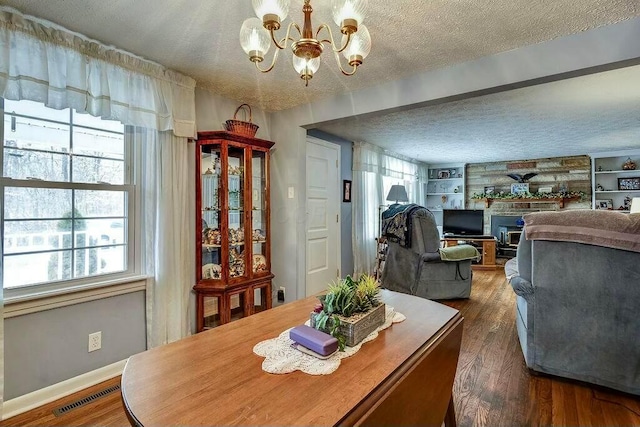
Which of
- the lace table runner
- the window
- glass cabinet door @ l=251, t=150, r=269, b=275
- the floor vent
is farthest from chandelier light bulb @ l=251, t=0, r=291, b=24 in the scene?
the floor vent

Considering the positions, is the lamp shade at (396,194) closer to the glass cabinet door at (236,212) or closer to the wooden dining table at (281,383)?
the glass cabinet door at (236,212)

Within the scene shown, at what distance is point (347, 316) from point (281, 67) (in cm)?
192

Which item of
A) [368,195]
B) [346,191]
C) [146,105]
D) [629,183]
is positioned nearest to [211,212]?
[146,105]

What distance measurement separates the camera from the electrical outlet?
2125 mm

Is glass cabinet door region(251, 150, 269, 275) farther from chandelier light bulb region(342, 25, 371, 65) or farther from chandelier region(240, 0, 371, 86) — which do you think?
chandelier light bulb region(342, 25, 371, 65)

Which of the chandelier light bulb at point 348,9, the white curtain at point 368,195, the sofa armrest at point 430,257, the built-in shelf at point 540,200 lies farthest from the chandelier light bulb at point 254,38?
the built-in shelf at point 540,200

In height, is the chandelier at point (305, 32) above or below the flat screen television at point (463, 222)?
above

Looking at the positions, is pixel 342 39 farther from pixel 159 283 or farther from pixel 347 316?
pixel 159 283

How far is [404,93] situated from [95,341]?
9.39ft

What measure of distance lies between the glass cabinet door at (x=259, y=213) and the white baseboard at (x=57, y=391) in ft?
4.12

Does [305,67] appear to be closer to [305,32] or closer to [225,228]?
[305,32]

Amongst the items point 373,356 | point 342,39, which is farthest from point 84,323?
point 342,39

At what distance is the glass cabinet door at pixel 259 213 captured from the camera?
2.98m

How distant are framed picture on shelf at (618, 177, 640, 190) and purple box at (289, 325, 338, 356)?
7186mm
